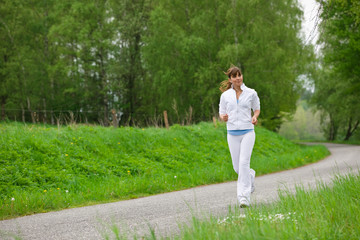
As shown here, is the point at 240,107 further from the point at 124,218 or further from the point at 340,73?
the point at 340,73

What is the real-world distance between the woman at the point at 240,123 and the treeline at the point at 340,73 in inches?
535

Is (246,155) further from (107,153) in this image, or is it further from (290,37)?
(290,37)

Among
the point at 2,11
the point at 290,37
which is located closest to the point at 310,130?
the point at 290,37

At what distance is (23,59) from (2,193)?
30547 millimetres

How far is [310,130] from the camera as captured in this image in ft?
374

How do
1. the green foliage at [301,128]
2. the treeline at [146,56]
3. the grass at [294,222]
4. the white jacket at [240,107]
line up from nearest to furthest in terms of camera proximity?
the grass at [294,222]
the white jacket at [240,107]
the treeline at [146,56]
the green foliage at [301,128]

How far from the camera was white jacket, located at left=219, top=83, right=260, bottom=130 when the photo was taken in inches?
222

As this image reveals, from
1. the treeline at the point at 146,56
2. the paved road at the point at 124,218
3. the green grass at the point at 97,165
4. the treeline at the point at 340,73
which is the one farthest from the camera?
the treeline at the point at 146,56

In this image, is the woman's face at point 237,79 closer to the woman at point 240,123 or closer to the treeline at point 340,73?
the woman at point 240,123

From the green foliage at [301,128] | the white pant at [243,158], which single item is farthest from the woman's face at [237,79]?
the green foliage at [301,128]

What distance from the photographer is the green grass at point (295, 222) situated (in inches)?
114

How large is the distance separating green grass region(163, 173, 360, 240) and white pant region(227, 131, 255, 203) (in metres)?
1.12

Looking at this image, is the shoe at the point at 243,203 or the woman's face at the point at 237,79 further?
the woman's face at the point at 237,79

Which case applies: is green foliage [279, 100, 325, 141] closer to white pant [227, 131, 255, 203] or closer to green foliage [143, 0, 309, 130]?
green foliage [143, 0, 309, 130]
